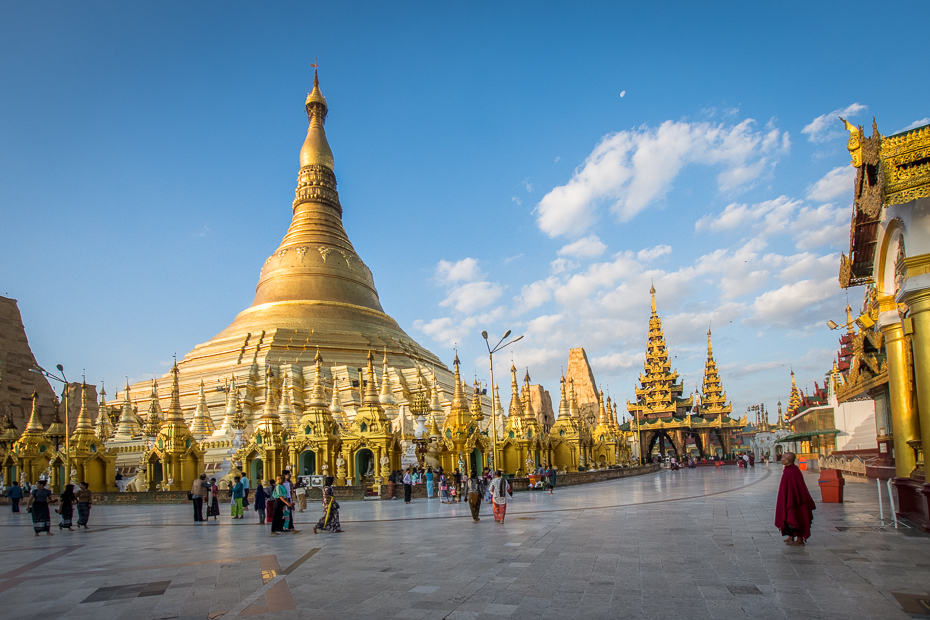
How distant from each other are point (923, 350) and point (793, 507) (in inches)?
128

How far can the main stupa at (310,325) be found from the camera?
4581 cm

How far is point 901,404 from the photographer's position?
12.0m

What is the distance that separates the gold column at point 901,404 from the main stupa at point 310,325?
109ft

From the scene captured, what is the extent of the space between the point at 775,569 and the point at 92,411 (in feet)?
193

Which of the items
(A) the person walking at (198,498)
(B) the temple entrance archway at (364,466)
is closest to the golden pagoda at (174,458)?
(B) the temple entrance archway at (364,466)

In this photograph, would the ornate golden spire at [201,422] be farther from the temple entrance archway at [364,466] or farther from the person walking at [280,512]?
the person walking at [280,512]

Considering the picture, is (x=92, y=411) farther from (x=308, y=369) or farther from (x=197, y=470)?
(x=197, y=470)

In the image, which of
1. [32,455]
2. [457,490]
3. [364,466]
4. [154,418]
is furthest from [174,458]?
[457,490]

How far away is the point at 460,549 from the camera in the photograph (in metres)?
10.3

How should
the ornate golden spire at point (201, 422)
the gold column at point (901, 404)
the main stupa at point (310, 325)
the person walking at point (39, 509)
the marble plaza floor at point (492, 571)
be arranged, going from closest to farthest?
the marble plaza floor at point (492, 571) → the gold column at point (901, 404) → the person walking at point (39, 509) → the ornate golden spire at point (201, 422) → the main stupa at point (310, 325)

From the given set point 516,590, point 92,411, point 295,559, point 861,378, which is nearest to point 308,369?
point 92,411

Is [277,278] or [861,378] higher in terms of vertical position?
[277,278]

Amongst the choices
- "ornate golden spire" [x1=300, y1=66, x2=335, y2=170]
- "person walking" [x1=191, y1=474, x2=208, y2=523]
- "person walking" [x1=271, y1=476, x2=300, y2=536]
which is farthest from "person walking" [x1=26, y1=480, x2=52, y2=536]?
"ornate golden spire" [x1=300, y1=66, x2=335, y2=170]

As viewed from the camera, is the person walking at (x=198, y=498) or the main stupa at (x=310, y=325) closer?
the person walking at (x=198, y=498)
